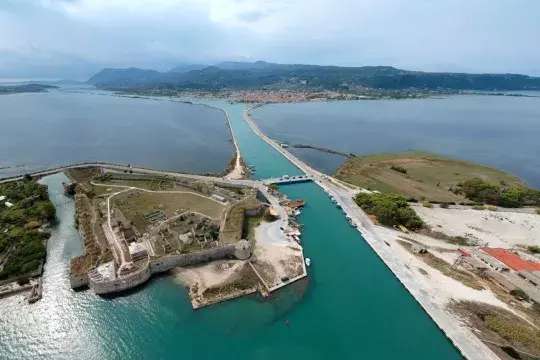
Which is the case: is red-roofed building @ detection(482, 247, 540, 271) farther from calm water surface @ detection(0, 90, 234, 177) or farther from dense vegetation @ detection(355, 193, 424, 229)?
calm water surface @ detection(0, 90, 234, 177)

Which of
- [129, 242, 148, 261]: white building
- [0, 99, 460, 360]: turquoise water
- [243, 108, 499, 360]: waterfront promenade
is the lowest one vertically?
[0, 99, 460, 360]: turquoise water

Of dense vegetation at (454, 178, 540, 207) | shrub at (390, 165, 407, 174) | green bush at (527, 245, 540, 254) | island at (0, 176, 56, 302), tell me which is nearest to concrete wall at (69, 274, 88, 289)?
island at (0, 176, 56, 302)

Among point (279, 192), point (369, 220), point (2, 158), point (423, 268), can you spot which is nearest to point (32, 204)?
point (279, 192)

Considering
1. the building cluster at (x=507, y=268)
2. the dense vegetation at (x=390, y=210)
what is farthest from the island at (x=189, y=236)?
the building cluster at (x=507, y=268)

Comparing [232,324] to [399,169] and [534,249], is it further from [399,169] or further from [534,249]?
[399,169]

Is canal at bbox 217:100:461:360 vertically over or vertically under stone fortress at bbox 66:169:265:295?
under

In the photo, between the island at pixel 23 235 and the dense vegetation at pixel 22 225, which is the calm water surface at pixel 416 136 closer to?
the dense vegetation at pixel 22 225
